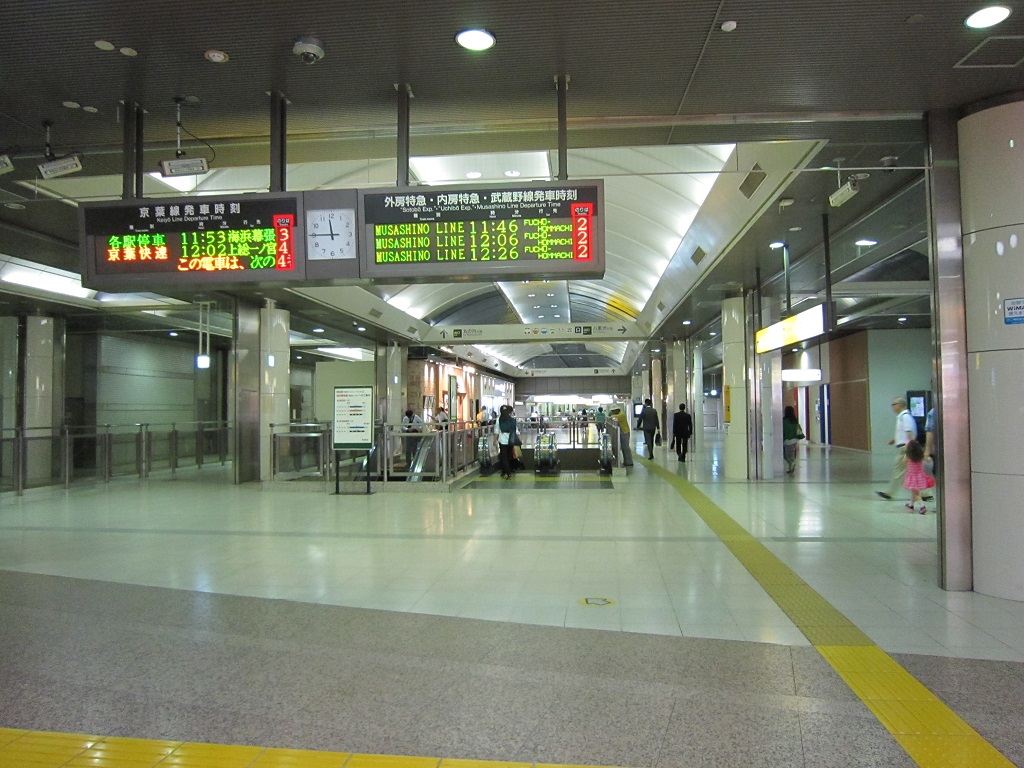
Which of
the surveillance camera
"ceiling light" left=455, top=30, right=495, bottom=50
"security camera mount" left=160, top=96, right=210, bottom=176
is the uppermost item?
"ceiling light" left=455, top=30, right=495, bottom=50

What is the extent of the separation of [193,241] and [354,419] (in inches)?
273

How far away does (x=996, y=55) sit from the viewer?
4848mm

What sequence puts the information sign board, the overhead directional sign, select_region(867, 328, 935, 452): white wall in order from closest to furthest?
the information sign board, the overhead directional sign, select_region(867, 328, 935, 452): white wall

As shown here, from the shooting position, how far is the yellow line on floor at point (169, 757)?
114 inches

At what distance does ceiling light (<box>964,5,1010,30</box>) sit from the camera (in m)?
4.27

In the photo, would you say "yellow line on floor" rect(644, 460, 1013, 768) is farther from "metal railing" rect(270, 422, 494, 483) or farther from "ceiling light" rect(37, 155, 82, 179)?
"metal railing" rect(270, 422, 494, 483)

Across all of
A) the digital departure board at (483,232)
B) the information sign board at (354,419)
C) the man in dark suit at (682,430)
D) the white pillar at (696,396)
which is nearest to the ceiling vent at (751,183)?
the digital departure board at (483,232)

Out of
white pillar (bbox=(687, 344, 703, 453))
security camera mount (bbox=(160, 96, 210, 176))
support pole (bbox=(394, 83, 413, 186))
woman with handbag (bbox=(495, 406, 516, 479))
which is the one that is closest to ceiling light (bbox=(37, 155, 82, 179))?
security camera mount (bbox=(160, 96, 210, 176))

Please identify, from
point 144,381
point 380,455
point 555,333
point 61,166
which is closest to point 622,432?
point 380,455

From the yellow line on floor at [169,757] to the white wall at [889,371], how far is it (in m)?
22.0

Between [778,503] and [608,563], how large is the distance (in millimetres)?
4983

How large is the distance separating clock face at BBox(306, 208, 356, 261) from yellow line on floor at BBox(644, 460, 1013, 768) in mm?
4317

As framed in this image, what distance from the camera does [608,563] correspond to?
6676 mm

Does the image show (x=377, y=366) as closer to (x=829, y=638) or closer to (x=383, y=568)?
(x=383, y=568)
